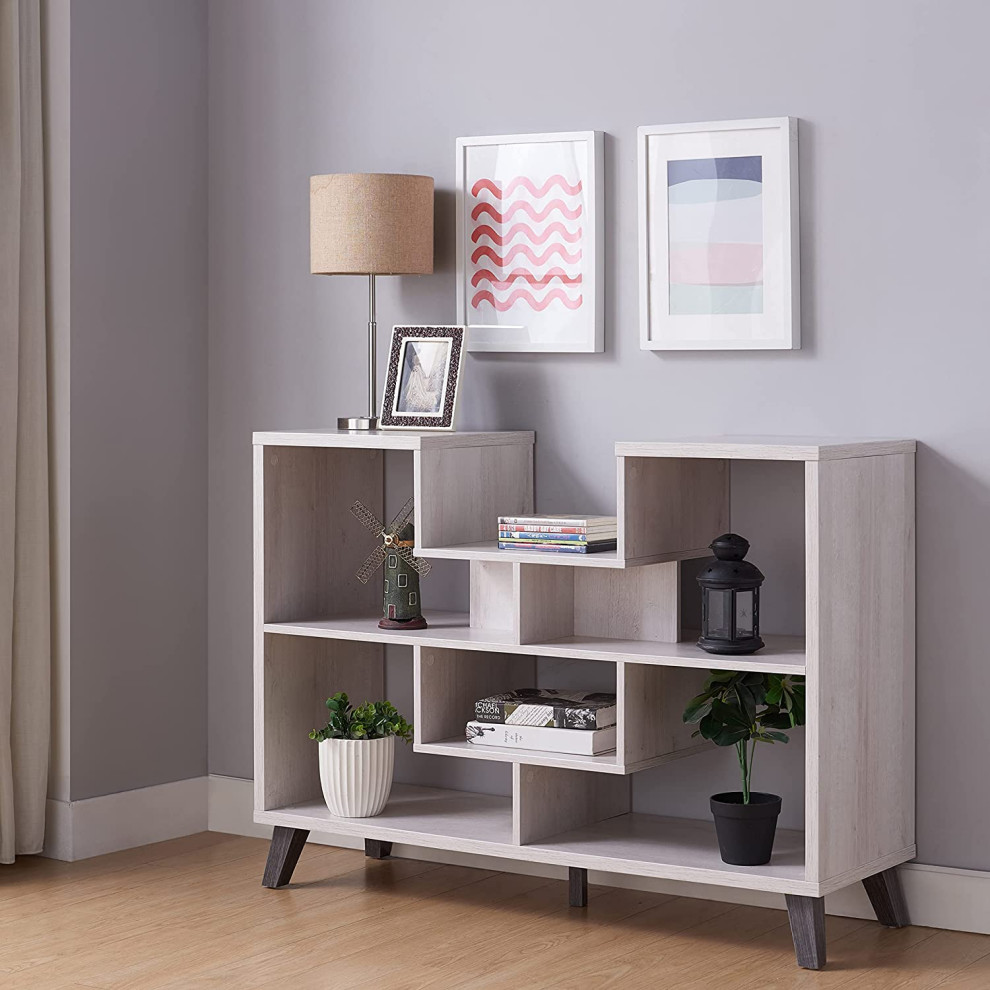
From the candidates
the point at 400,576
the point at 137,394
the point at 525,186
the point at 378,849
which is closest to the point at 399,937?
the point at 378,849

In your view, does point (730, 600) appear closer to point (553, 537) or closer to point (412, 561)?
point (553, 537)

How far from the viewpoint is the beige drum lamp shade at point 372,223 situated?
132 inches

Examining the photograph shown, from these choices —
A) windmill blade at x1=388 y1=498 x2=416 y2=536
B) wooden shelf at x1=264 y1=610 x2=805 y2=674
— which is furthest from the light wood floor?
windmill blade at x1=388 y1=498 x2=416 y2=536

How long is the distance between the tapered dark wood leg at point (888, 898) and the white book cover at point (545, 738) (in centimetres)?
55

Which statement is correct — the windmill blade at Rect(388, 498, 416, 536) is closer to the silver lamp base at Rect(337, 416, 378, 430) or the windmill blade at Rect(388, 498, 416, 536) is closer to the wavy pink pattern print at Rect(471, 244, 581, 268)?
the silver lamp base at Rect(337, 416, 378, 430)

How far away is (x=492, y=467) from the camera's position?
3.40 metres

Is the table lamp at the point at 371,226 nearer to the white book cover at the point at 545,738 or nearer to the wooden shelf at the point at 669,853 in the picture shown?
the white book cover at the point at 545,738

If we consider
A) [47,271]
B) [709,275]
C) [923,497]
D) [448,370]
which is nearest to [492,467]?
[448,370]

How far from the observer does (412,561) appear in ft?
11.1

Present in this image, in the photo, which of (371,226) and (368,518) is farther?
(368,518)

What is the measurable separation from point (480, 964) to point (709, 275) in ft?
4.63

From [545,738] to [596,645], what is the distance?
205 millimetres

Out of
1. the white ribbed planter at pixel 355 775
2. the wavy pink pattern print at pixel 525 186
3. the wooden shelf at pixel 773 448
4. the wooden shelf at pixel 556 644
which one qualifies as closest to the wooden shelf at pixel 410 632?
the wooden shelf at pixel 556 644

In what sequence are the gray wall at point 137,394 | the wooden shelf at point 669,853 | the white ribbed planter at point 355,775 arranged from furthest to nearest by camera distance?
the gray wall at point 137,394 → the white ribbed planter at point 355,775 → the wooden shelf at point 669,853
